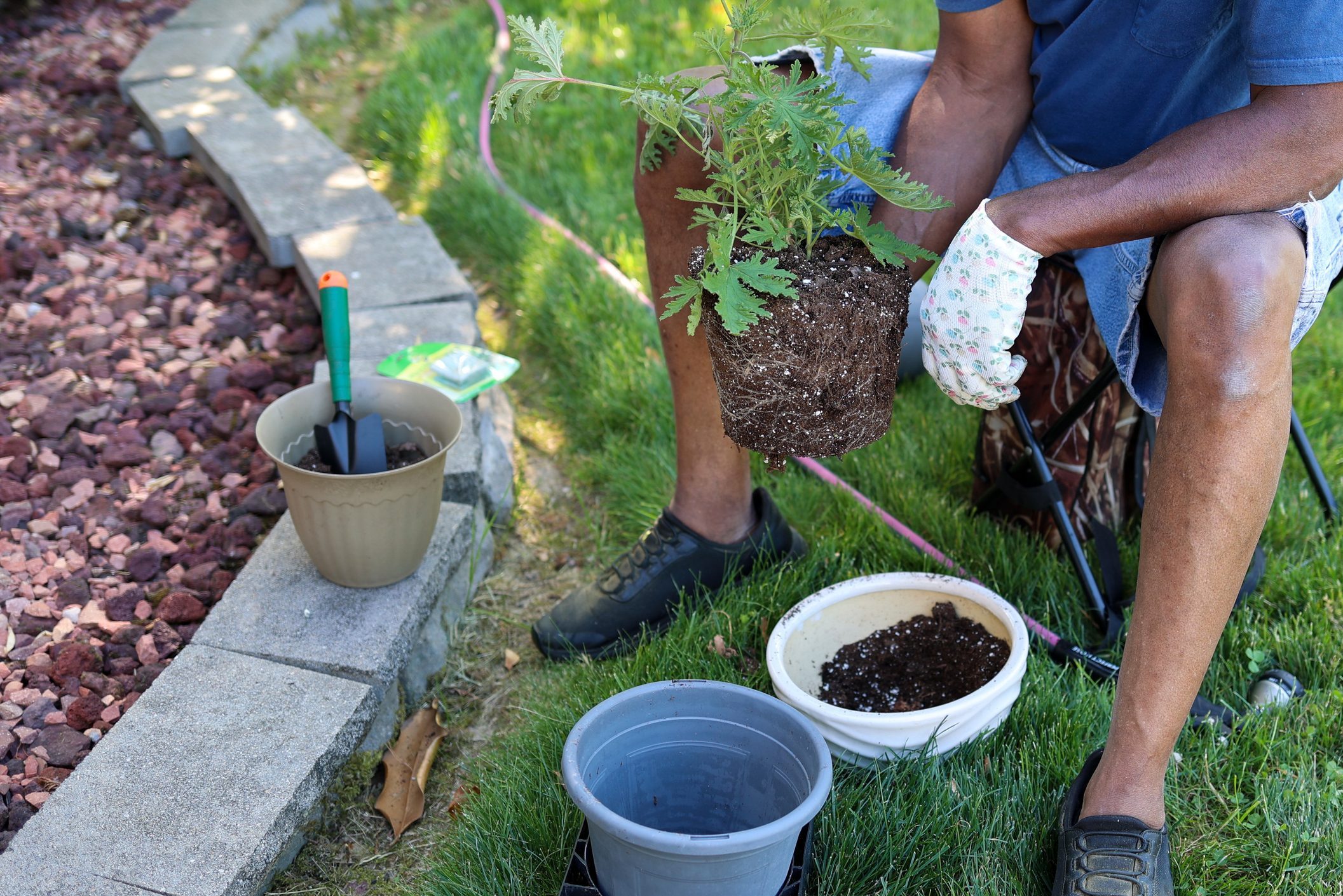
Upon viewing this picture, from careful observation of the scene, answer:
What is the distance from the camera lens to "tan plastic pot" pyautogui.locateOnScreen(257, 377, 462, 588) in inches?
71.0

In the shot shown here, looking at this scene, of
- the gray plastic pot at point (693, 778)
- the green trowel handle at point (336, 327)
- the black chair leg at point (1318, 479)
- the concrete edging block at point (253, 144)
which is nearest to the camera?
the gray plastic pot at point (693, 778)

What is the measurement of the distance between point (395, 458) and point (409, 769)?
21.7 inches

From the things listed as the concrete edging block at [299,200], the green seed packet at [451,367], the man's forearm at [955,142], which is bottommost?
the green seed packet at [451,367]

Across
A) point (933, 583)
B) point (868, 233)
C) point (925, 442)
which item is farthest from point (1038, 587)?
point (868, 233)

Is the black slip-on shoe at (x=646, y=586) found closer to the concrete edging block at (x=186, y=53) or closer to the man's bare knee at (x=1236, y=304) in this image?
the man's bare knee at (x=1236, y=304)

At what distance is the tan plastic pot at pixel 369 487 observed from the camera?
5.92 ft

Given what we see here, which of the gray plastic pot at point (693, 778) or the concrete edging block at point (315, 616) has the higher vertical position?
the gray plastic pot at point (693, 778)

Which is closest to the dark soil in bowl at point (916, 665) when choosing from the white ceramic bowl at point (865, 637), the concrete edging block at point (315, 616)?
the white ceramic bowl at point (865, 637)

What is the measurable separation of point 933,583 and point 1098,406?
0.53 metres

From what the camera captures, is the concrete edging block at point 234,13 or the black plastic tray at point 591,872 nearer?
the black plastic tray at point 591,872

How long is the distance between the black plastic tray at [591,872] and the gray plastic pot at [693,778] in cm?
2

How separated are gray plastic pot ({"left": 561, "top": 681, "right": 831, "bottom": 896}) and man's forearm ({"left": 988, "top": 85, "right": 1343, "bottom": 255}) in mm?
744

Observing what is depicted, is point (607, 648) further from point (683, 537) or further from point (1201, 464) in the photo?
point (1201, 464)

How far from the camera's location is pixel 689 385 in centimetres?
198
